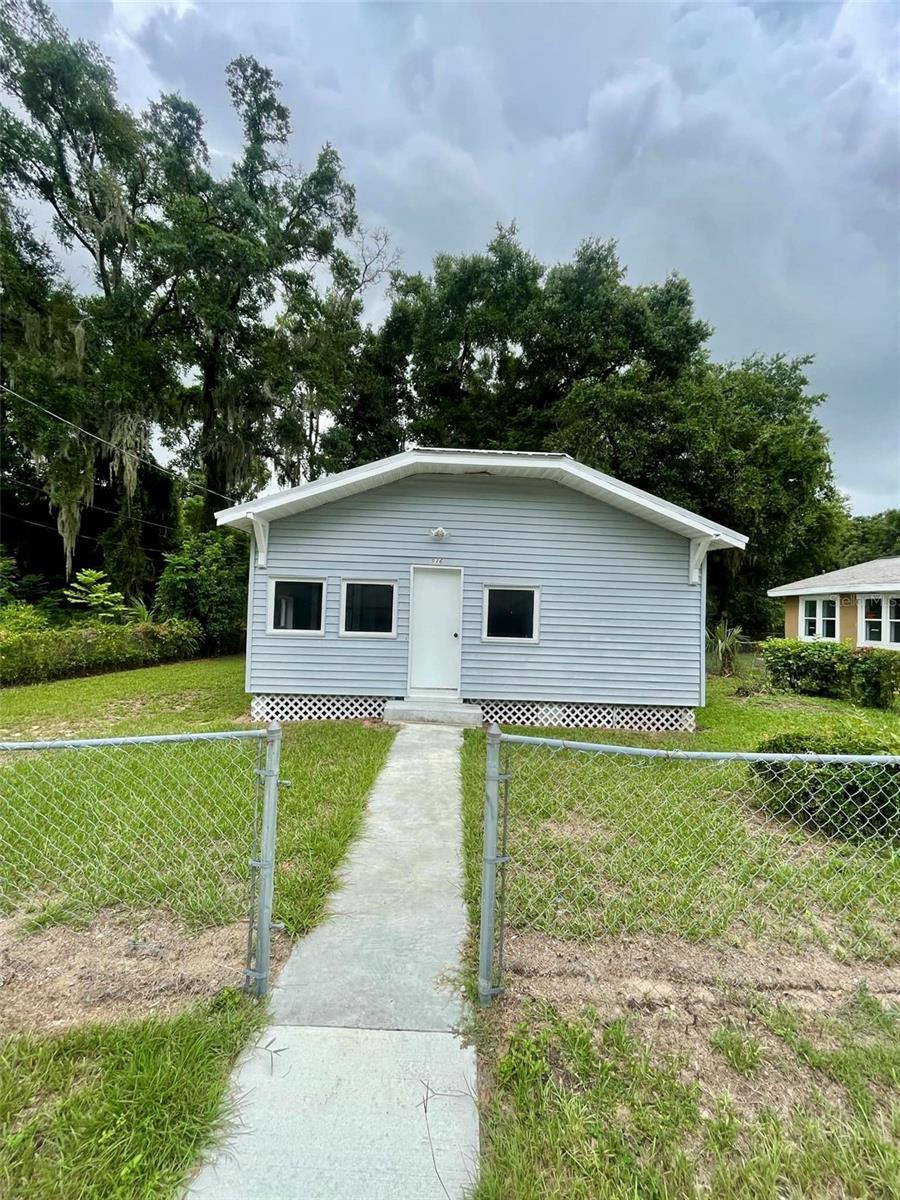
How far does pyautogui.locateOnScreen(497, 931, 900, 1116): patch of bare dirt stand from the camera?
1797 mm

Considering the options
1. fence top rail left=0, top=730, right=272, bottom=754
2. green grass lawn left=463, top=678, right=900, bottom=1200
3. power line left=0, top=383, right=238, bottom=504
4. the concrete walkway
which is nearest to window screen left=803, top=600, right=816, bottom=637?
green grass lawn left=463, top=678, right=900, bottom=1200

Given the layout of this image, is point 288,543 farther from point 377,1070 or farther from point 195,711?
Answer: point 377,1070

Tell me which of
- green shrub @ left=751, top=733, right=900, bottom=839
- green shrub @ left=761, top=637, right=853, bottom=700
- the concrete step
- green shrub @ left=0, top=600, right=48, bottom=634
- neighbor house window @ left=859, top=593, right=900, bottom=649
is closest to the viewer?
green shrub @ left=751, top=733, right=900, bottom=839

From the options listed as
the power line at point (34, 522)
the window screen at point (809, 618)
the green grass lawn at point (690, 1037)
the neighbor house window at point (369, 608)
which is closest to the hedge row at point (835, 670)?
the window screen at point (809, 618)

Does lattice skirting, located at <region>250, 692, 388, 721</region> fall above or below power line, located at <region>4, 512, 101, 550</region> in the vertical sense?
below

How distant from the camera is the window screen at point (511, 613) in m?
7.80

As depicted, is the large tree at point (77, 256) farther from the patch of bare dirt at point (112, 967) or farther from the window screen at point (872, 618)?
the window screen at point (872, 618)

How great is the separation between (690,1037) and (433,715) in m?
5.47

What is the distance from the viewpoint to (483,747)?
20.3 ft

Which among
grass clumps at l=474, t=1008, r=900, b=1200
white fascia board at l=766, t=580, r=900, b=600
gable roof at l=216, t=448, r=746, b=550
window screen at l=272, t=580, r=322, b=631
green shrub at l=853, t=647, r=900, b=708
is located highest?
gable roof at l=216, t=448, r=746, b=550

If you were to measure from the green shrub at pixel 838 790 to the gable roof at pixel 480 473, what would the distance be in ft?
12.2

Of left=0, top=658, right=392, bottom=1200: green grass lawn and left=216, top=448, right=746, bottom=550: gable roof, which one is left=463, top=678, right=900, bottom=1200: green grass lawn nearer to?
left=0, top=658, right=392, bottom=1200: green grass lawn

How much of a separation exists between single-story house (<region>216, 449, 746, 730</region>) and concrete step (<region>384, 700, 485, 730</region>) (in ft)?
0.74

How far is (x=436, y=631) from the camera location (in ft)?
25.5
